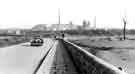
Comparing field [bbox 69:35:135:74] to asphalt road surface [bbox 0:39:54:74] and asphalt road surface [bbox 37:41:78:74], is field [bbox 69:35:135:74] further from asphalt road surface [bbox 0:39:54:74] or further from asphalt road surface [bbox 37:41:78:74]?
asphalt road surface [bbox 0:39:54:74]

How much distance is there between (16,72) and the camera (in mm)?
13062

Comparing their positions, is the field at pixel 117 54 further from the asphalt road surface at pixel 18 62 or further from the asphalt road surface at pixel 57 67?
the asphalt road surface at pixel 18 62

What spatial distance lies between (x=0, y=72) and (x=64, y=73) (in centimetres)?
313

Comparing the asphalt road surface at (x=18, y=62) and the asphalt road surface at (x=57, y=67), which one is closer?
the asphalt road surface at (x=57, y=67)

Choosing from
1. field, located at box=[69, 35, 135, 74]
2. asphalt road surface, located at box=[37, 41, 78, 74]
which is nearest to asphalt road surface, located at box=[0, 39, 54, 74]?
asphalt road surface, located at box=[37, 41, 78, 74]

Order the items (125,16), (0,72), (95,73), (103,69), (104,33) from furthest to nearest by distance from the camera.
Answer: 1. (104,33)
2. (125,16)
3. (0,72)
4. (95,73)
5. (103,69)

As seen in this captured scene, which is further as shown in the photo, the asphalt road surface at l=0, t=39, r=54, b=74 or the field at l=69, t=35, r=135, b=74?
the field at l=69, t=35, r=135, b=74

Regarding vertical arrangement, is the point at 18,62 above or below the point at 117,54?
above

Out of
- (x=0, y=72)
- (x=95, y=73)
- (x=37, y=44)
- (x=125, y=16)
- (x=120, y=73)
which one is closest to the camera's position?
(x=120, y=73)

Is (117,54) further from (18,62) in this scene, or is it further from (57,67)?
(57,67)

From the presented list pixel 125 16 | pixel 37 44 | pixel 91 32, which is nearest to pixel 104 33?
pixel 91 32

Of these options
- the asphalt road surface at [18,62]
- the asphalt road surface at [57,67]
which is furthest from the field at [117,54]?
the asphalt road surface at [18,62]

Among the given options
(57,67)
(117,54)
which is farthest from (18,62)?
(117,54)

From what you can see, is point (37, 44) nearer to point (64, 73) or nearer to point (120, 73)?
point (64, 73)
